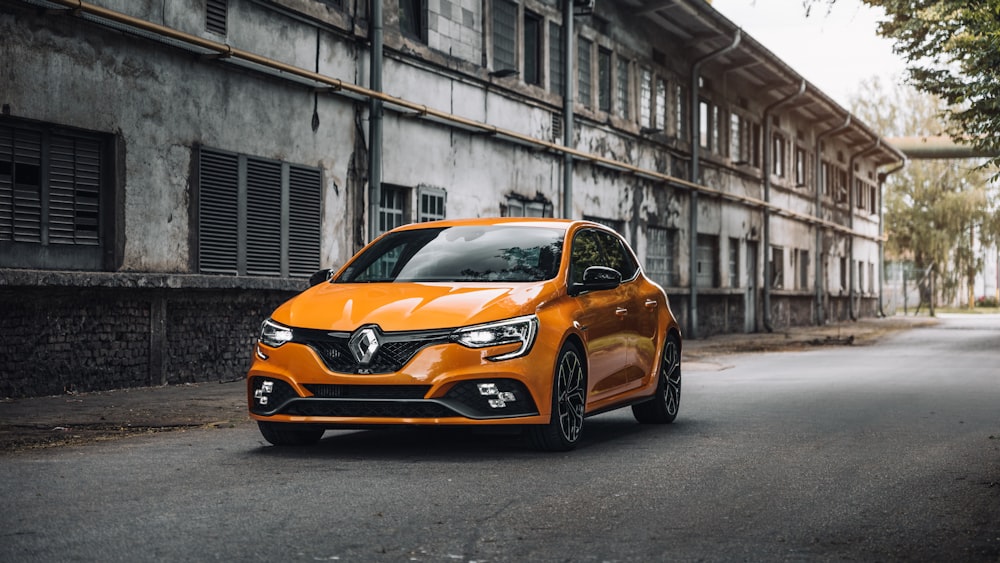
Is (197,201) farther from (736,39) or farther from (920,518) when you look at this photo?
(736,39)

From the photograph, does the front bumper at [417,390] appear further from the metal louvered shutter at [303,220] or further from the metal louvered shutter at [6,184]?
the metal louvered shutter at [303,220]

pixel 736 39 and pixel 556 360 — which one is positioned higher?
pixel 736 39

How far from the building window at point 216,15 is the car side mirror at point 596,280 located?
7406 millimetres

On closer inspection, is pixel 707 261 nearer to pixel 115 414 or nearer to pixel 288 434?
pixel 115 414

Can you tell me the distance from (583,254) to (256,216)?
7293mm

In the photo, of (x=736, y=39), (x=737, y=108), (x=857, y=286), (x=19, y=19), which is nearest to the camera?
(x=19, y=19)

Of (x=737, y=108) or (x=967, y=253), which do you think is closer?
(x=737, y=108)

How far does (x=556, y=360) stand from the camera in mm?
8469

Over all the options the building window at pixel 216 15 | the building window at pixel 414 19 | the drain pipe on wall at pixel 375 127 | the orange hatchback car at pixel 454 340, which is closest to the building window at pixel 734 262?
the building window at pixel 414 19

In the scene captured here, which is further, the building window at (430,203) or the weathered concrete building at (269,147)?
the building window at (430,203)

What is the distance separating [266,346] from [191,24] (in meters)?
7.23

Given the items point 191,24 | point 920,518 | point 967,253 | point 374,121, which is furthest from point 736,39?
point 967,253

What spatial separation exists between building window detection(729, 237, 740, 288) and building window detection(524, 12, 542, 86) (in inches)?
533

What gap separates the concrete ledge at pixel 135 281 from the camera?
39.9 feet
